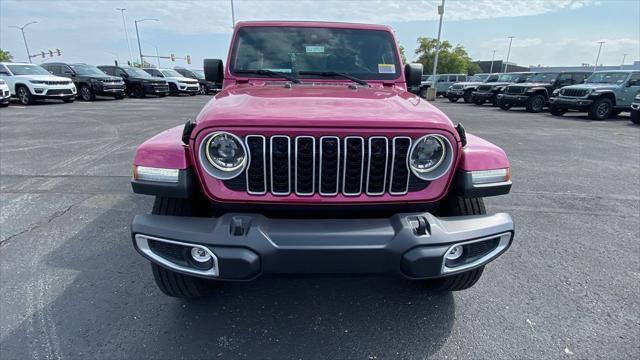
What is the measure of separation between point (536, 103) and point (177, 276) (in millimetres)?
18154

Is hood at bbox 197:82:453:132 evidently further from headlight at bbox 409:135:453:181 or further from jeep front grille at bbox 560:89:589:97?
jeep front grille at bbox 560:89:589:97

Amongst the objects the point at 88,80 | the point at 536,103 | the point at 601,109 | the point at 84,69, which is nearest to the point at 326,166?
the point at 601,109

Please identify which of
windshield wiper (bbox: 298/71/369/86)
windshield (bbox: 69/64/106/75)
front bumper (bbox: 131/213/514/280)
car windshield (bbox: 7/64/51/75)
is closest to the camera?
front bumper (bbox: 131/213/514/280)

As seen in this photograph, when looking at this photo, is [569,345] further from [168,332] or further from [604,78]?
[604,78]

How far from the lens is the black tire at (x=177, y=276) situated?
6.39 feet

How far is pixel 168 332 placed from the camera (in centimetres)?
212

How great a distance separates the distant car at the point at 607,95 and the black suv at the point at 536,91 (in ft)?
7.53

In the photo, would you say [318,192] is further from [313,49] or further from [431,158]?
[313,49]

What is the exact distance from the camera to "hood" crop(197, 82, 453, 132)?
67.8 inches

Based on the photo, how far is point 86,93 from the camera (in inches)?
685

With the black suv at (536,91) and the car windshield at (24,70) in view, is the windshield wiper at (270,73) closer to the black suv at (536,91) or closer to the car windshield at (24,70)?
the black suv at (536,91)

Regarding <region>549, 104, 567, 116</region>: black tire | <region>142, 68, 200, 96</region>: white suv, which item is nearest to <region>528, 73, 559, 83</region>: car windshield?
<region>549, 104, 567, 116</region>: black tire

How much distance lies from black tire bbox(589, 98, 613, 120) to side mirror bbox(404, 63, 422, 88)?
43.8ft

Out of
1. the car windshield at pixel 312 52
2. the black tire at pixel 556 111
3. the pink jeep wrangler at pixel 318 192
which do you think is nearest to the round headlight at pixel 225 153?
the pink jeep wrangler at pixel 318 192
